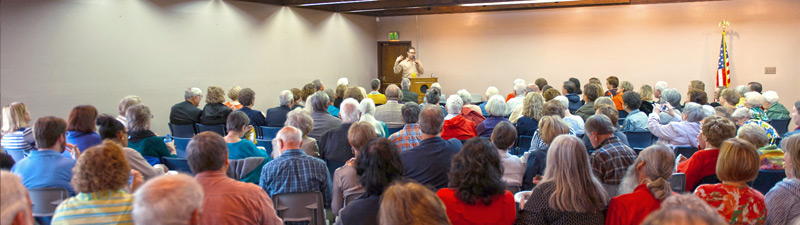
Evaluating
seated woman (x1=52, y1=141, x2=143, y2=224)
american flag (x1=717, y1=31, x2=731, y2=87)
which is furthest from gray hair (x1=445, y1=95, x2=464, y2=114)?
american flag (x1=717, y1=31, x2=731, y2=87)

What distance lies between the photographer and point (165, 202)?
6.25ft

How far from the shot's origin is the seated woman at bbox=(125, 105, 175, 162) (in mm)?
4223

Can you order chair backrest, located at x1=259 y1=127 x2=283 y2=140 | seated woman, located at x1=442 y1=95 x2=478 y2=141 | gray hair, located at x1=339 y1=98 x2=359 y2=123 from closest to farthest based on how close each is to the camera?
1. gray hair, located at x1=339 y1=98 x2=359 y2=123
2. seated woman, located at x1=442 y1=95 x2=478 y2=141
3. chair backrest, located at x1=259 y1=127 x2=283 y2=140

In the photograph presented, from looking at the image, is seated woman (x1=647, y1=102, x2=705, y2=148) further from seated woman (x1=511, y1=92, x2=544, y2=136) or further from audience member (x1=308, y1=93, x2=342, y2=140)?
audience member (x1=308, y1=93, x2=342, y2=140)

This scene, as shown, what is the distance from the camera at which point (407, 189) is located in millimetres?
1876

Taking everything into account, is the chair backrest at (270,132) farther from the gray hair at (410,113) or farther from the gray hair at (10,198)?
the gray hair at (10,198)

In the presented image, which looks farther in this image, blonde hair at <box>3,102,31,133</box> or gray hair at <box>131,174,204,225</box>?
blonde hair at <box>3,102,31,133</box>

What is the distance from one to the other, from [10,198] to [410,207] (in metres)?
1.53

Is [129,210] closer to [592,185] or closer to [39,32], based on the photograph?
[592,185]

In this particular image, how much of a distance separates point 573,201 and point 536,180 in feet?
2.95

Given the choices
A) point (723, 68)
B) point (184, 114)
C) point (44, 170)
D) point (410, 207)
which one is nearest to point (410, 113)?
point (44, 170)

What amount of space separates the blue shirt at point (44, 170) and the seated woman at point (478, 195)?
7.51ft

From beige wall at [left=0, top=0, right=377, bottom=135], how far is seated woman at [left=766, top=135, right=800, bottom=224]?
7.80m

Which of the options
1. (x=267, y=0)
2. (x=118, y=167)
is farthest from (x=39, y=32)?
(x=118, y=167)
